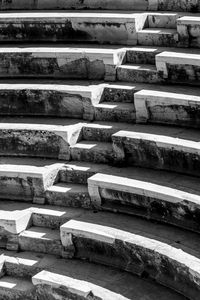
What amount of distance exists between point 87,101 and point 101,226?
1851 mm

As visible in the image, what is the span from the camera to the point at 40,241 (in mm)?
7750

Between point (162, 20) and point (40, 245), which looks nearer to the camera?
point (40, 245)

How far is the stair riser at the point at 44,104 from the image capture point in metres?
8.62

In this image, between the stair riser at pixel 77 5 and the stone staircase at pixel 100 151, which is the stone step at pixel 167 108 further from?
the stair riser at pixel 77 5

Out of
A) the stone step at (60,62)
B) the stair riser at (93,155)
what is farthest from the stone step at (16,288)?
the stone step at (60,62)

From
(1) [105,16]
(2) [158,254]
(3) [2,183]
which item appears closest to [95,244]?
(2) [158,254]

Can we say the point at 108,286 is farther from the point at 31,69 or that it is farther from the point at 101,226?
the point at 31,69

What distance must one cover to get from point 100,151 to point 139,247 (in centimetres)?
160

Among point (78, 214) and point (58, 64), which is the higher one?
point (58, 64)

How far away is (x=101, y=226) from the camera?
738cm

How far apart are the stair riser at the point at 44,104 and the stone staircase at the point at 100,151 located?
0.05 ft

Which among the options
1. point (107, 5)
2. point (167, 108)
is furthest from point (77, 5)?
point (167, 108)

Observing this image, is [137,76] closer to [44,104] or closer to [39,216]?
[44,104]

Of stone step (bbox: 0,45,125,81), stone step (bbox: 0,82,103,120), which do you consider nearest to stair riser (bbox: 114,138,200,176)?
stone step (bbox: 0,82,103,120)
